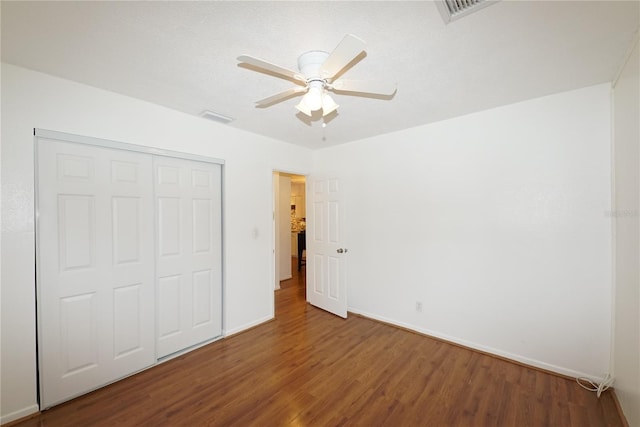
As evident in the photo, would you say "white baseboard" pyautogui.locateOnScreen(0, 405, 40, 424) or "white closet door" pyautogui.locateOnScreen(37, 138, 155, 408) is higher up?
"white closet door" pyautogui.locateOnScreen(37, 138, 155, 408)

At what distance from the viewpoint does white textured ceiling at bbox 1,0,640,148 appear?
135 centimetres

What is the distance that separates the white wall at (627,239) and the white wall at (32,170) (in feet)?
11.1

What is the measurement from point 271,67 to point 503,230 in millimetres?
2633

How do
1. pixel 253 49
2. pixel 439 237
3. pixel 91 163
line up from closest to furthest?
pixel 253 49 → pixel 91 163 → pixel 439 237

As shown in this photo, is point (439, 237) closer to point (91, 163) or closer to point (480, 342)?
point (480, 342)

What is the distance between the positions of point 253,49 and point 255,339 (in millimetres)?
2924

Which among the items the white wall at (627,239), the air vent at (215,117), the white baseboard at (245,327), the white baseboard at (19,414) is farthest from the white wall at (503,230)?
the white baseboard at (19,414)

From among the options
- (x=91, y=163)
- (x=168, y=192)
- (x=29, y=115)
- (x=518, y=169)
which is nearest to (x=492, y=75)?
(x=518, y=169)

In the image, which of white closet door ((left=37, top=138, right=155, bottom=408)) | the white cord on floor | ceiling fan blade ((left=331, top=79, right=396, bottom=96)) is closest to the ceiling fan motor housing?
ceiling fan blade ((left=331, top=79, right=396, bottom=96))

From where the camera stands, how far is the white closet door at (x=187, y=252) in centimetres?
261

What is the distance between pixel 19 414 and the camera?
1821 millimetres

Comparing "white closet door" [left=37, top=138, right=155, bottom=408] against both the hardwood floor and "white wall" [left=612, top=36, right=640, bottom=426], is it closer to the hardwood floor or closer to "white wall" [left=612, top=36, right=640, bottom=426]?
the hardwood floor

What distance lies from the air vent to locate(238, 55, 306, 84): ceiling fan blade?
1.48 metres

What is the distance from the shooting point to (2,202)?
178 cm
